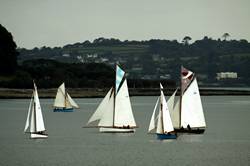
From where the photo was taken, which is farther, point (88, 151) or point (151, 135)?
point (151, 135)

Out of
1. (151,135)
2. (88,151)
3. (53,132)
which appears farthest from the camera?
(53,132)

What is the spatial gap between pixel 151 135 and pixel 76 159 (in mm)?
20648

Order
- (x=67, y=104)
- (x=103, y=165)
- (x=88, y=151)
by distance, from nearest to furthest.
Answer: (x=103, y=165), (x=88, y=151), (x=67, y=104)

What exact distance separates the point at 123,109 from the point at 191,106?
6.42 metres

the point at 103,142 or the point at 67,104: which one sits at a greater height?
the point at 67,104

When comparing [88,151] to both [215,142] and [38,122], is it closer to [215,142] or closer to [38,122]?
[38,122]

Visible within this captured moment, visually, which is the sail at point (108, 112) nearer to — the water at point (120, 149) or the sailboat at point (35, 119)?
the water at point (120, 149)

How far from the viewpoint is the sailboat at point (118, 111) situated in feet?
271

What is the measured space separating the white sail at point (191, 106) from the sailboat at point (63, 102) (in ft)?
210

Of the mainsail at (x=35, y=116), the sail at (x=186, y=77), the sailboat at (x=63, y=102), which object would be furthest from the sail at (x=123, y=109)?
the sailboat at (x=63, y=102)

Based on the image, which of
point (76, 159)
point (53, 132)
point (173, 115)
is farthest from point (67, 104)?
point (76, 159)

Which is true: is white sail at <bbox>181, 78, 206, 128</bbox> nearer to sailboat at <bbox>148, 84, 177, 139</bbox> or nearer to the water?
the water

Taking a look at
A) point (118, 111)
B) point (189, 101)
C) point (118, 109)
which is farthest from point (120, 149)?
point (189, 101)

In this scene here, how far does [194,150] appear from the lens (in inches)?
2938
